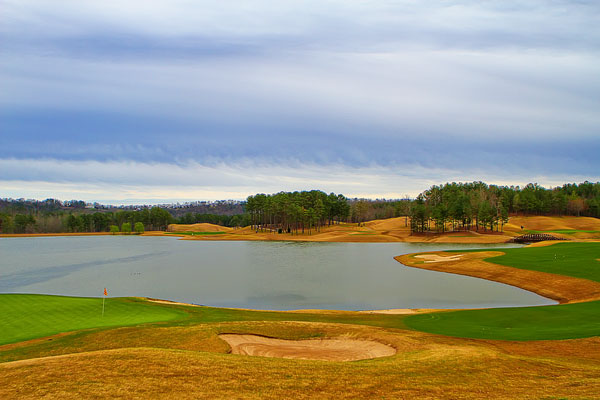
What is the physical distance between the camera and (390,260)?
5497 cm

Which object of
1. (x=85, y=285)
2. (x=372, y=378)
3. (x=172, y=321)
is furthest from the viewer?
(x=85, y=285)

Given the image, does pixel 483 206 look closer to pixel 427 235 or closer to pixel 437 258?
pixel 427 235

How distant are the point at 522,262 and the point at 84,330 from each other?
135ft

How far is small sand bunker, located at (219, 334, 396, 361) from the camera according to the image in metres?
14.1

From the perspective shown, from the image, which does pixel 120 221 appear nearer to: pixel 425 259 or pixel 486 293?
pixel 425 259

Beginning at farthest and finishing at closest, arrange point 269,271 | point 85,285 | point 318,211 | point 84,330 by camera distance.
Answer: point 318,211
point 269,271
point 85,285
point 84,330

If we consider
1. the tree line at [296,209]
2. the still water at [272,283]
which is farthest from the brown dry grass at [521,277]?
the tree line at [296,209]

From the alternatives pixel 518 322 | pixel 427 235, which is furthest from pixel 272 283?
pixel 427 235

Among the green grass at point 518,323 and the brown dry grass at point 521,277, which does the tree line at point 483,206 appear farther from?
the green grass at point 518,323

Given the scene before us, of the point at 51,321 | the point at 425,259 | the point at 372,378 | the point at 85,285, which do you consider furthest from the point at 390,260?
the point at 372,378

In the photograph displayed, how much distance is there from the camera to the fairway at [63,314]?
64.6 ft

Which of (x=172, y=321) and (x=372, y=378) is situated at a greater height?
(x=372, y=378)

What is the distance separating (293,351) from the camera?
14.6 meters

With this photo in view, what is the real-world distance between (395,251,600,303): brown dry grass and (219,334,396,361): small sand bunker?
21.3m
